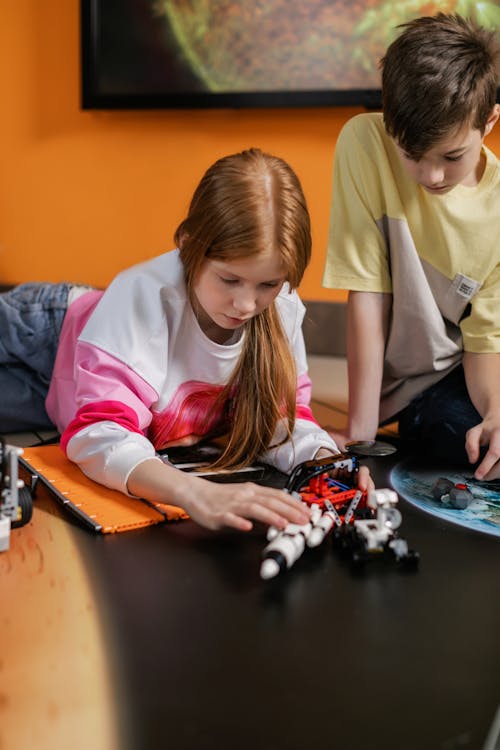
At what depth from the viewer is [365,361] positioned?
1.39 meters

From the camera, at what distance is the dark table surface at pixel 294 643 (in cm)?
62

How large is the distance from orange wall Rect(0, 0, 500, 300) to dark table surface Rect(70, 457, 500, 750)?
61.2 inches

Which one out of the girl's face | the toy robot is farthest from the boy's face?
the toy robot

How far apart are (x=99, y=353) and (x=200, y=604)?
411 mm

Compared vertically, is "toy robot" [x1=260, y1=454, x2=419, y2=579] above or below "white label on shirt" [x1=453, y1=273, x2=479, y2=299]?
below

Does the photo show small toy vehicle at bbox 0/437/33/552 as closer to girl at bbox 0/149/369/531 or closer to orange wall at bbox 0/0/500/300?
girl at bbox 0/149/369/531

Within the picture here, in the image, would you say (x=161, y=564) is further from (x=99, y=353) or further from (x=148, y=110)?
(x=148, y=110)

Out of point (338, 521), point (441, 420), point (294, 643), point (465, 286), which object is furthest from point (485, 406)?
point (294, 643)

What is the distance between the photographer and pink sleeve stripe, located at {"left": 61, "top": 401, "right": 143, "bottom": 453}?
1059mm

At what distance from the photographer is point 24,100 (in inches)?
105

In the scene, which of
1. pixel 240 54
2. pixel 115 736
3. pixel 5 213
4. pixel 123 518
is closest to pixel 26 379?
pixel 123 518

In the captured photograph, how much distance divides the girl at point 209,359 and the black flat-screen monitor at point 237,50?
1.18 metres

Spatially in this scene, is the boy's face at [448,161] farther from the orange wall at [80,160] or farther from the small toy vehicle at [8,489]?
the orange wall at [80,160]

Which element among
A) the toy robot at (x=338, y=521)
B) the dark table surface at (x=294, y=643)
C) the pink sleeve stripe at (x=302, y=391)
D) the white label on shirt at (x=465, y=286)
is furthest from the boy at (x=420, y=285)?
the dark table surface at (x=294, y=643)
